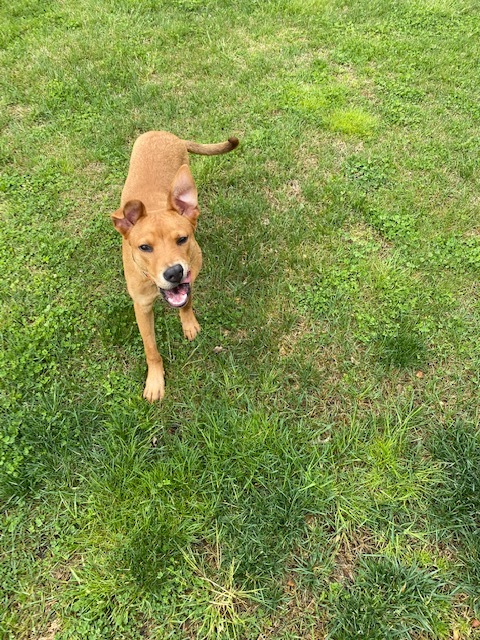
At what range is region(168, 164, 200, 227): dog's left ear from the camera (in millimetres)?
2922

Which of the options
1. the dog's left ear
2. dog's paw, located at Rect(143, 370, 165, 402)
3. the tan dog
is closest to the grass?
dog's paw, located at Rect(143, 370, 165, 402)

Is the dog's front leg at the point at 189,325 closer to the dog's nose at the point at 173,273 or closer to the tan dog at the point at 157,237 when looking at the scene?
the tan dog at the point at 157,237

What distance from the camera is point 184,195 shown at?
299 centimetres

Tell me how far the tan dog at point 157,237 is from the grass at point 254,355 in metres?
0.33

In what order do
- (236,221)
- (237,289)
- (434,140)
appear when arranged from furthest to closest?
(434,140), (236,221), (237,289)

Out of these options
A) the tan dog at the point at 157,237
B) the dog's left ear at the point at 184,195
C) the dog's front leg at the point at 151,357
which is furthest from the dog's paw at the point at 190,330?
the dog's left ear at the point at 184,195

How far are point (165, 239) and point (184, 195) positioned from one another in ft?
1.29

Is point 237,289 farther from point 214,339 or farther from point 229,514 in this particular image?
point 229,514

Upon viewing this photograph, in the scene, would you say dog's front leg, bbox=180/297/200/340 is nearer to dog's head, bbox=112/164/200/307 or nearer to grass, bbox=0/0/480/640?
grass, bbox=0/0/480/640

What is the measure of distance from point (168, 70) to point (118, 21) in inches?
57.2

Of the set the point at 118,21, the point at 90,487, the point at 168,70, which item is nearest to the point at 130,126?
the point at 168,70

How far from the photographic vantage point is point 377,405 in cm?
333

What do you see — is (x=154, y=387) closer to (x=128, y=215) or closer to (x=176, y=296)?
(x=176, y=296)

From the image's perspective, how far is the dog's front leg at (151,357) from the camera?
10.7ft
